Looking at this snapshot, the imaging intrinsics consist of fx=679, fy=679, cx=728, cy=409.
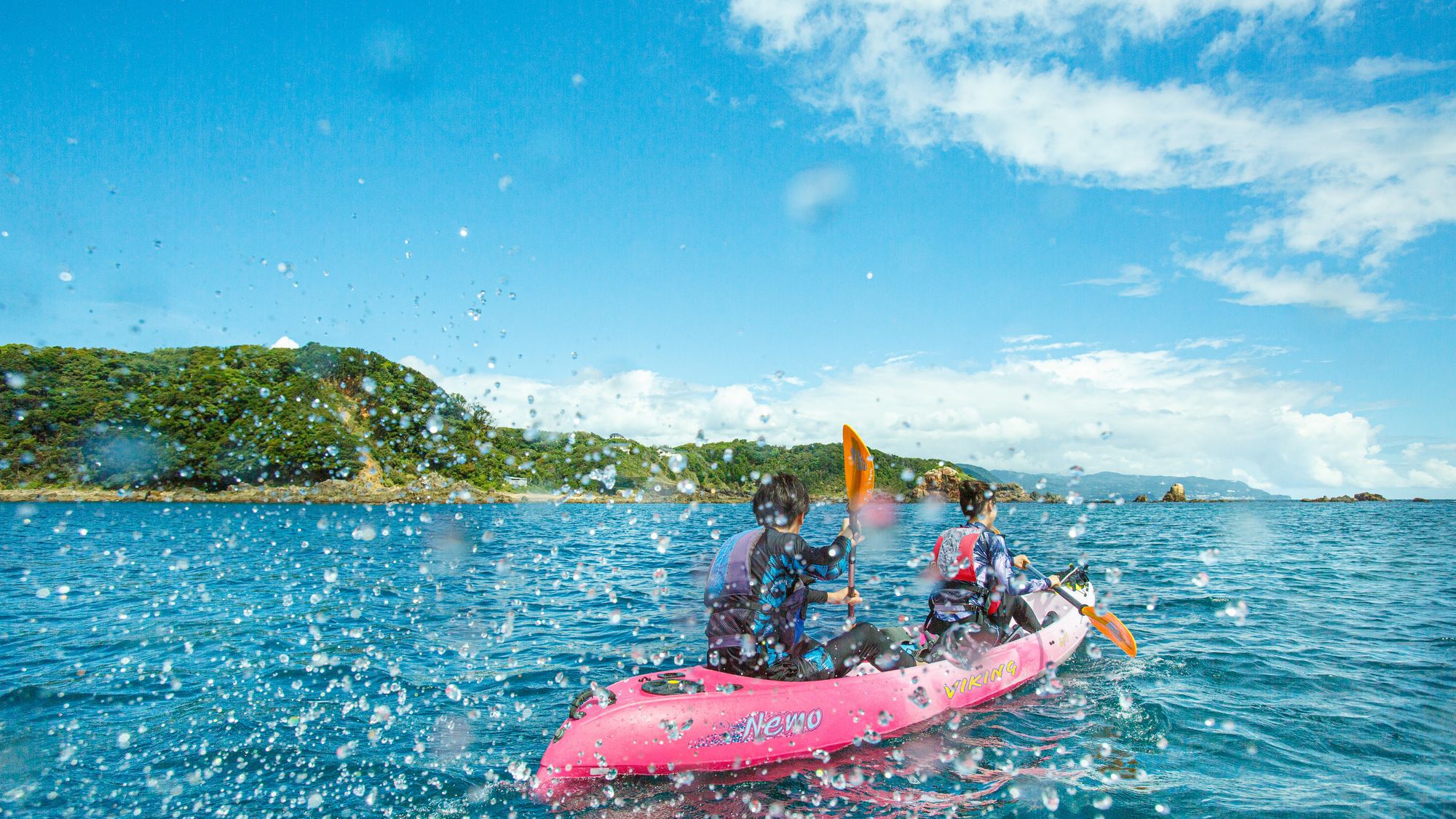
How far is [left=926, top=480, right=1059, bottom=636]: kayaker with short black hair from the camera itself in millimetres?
7445

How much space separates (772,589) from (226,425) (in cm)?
10804

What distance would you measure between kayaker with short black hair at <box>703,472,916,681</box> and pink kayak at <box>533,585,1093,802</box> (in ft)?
0.65

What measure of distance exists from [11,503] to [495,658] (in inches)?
4007

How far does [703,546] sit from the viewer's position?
1102 inches

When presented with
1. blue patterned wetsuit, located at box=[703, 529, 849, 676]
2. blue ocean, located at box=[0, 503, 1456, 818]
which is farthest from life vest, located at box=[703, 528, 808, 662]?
blue ocean, located at box=[0, 503, 1456, 818]

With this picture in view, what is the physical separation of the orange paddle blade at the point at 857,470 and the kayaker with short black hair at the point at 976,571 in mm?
1041

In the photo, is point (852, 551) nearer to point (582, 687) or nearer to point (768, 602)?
point (768, 602)

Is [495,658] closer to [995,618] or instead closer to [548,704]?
[548,704]

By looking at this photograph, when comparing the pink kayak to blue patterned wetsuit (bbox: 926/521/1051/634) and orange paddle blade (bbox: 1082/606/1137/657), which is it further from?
orange paddle blade (bbox: 1082/606/1137/657)

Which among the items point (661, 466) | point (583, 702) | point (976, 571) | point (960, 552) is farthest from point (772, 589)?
point (661, 466)

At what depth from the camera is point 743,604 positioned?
580 cm

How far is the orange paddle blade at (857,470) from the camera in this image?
27.2 feet

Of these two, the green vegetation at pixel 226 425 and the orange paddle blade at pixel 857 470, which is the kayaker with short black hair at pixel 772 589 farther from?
the green vegetation at pixel 226 425

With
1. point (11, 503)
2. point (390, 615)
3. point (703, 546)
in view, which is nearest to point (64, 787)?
point (390, 615)
